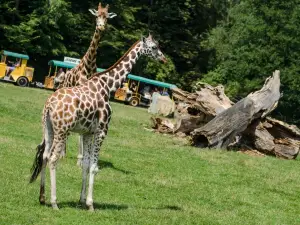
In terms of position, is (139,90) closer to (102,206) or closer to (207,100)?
(207,100)

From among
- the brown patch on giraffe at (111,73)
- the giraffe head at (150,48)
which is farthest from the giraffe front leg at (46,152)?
the giraffe head at (150,48)

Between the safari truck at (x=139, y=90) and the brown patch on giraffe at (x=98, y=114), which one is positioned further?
the safari truck at (x=139, y=90)

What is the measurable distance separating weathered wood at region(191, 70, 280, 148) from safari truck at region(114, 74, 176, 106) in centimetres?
2142

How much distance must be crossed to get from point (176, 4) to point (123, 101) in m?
15.6

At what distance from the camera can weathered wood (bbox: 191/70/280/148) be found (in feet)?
59.0

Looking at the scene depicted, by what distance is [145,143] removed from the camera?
18047 mm

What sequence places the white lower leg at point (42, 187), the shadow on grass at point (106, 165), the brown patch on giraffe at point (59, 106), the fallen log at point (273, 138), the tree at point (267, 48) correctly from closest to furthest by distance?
the brown patch on giraffe at point (59, 106) < the white lower leg at point (42, 187) < the shadow on grass at point (106, 165) < the fallen log at point (273, 138) < the tree at point (267, 48)

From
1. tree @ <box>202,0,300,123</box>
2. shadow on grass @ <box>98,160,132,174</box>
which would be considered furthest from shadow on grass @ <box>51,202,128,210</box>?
tree @ <box>202,0,300,123</box>

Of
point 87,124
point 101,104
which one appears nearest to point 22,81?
point 101,104

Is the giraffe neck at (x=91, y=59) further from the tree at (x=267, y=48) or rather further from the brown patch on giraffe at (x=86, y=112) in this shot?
the tree at (x=267, y=48)

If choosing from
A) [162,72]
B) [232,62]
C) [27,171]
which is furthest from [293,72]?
[27,171]

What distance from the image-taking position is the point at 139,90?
146ft

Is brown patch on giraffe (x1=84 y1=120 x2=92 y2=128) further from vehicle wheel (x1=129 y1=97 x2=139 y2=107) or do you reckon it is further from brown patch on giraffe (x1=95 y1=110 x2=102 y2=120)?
vehicle wheel (x1=129 y1=97 x2=139 y2=107)

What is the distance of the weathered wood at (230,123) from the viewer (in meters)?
18.0
